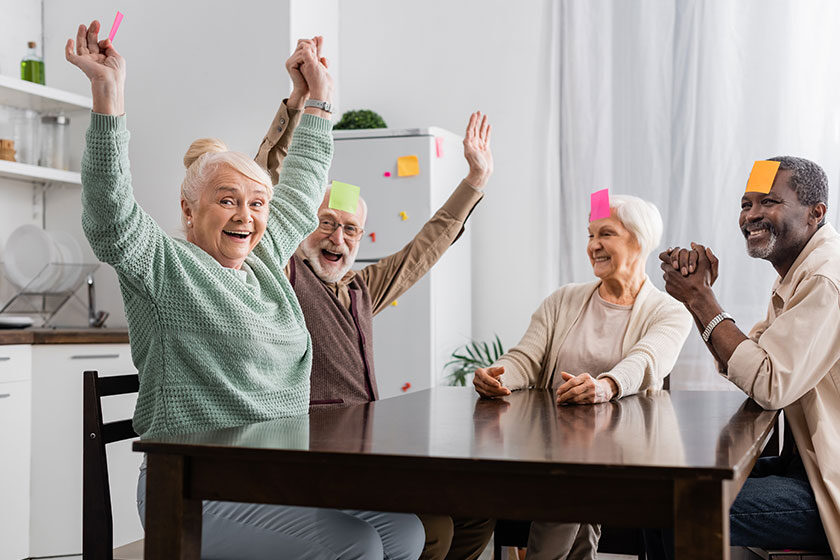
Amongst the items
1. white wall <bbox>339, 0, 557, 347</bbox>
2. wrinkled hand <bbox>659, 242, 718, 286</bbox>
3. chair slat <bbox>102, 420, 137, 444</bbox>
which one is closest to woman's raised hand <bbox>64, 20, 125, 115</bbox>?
chair slat <bbox>102, 420, 137, 444</bbox>

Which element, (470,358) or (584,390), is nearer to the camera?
(584,390)

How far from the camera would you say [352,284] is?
2.43m

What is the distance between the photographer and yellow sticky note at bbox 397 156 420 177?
4.20 metres

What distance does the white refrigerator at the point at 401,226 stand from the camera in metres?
4.20

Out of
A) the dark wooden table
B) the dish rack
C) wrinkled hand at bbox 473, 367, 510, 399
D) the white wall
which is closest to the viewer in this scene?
the dark wooden table

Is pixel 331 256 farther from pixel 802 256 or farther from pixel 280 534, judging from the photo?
pixel 802 256

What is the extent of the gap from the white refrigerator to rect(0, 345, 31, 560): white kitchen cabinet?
59.5 inches

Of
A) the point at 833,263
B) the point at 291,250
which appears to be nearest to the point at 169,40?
the point at 291,250

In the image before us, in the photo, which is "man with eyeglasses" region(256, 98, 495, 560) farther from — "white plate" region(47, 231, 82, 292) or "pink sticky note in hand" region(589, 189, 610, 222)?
"white plate" region(47, 231, 82, 292)

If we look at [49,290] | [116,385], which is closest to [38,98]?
[49,290]

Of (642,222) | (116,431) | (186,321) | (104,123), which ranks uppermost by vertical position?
(104,123)

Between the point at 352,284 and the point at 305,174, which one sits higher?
the point at 305,174

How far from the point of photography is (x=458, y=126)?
478 centimetres

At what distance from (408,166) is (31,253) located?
69.8 inches
